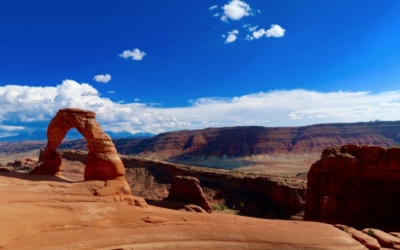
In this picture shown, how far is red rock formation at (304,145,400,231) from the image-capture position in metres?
24.1

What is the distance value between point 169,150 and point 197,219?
126 metres

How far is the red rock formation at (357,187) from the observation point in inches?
949

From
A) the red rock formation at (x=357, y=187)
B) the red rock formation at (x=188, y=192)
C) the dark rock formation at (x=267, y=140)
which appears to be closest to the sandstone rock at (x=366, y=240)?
the red rock formation at (x=357, y=187)

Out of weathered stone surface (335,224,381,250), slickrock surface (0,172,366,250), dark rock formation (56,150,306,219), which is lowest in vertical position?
dark rock formation (56,150,306,219)

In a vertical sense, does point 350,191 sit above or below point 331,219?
above

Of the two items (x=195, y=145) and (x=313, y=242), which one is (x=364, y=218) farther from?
(x=195, y=145)

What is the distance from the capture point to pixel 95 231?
38.7 feet

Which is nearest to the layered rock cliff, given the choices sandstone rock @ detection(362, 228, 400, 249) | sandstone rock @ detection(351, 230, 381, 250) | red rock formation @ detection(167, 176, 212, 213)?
red rock formation @ detection(167, 176, 212, 213)

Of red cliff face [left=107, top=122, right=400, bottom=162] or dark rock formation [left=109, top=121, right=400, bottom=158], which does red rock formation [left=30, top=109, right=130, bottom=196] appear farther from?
dark rock formation [left=109, top=121, right=400, bottom=158]

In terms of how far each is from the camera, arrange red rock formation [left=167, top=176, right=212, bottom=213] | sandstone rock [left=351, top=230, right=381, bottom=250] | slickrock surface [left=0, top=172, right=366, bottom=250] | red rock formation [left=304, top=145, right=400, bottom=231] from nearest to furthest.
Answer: slickrock surface [left=0, top=172, right=366, bottom=250] → sandstone rock [left=351, top=230, right=381, bottom=250] → red rock formation [left=304, top=145, right=400, bottom=231] → red rock formation [left=167, top=176, right=212, bottom=213]

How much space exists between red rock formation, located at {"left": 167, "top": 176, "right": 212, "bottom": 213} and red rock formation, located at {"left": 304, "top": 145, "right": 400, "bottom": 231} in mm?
10828

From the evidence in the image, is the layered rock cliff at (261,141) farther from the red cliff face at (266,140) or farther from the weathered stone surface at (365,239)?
the weathered stone surface at (365,239)

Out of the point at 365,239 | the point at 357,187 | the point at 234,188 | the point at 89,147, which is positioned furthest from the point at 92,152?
the point at 234,188

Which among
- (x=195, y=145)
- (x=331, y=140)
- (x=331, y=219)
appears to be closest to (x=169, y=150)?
(x=195, y=145)
